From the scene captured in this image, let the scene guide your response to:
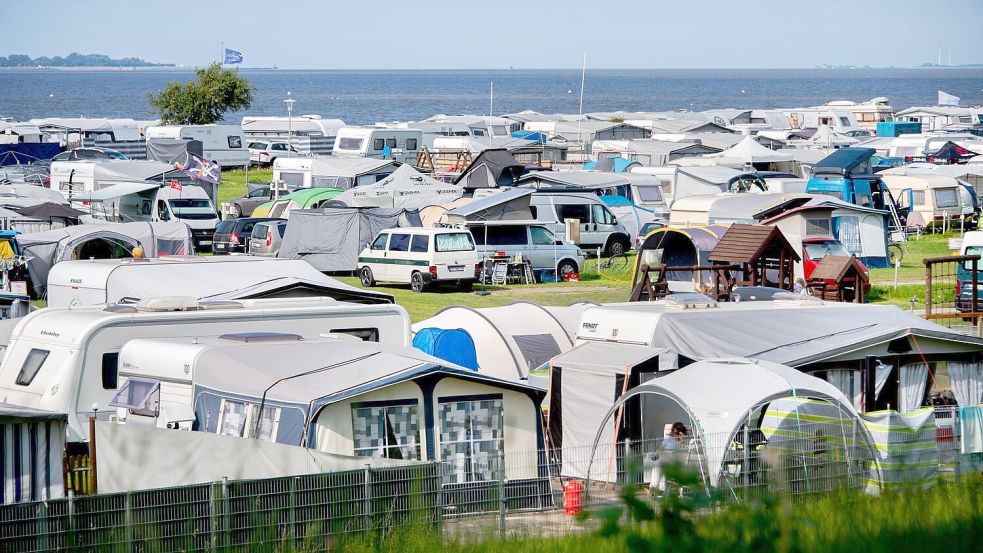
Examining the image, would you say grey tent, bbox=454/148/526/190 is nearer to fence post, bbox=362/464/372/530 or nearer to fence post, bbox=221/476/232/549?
fence post, bbox=362/464/372/530

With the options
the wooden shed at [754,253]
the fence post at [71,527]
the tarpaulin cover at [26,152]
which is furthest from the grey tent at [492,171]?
the fence post at [71,527]

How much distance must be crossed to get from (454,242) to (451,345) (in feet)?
32.7

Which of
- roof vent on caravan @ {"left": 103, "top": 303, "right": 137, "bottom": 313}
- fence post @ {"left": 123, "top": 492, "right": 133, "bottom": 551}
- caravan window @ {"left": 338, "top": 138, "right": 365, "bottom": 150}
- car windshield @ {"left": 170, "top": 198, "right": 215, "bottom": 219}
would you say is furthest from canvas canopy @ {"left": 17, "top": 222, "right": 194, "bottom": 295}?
caravan window @ {"left": 338, "top": 138, "right": 365, "bottom": 150}

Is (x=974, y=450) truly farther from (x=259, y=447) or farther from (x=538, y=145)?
(x=538, y=145)

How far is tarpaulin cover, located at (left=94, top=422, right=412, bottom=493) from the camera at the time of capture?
9.95 metres

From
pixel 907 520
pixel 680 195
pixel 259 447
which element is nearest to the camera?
pixel 907 520

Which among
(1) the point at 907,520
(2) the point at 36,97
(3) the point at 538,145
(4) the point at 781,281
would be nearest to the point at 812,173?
(3) the point at 538,145

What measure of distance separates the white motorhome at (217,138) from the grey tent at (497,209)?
80.1ft

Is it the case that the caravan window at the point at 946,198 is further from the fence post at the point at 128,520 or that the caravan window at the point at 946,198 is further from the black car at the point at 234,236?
the fence post at the point at 128,520

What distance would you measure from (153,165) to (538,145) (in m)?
16.9

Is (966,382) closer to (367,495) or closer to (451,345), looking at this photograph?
(451,345)

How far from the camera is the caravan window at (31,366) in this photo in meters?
13.3

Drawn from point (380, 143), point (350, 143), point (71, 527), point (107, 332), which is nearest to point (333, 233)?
point (107, 332)

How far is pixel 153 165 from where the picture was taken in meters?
38.1
